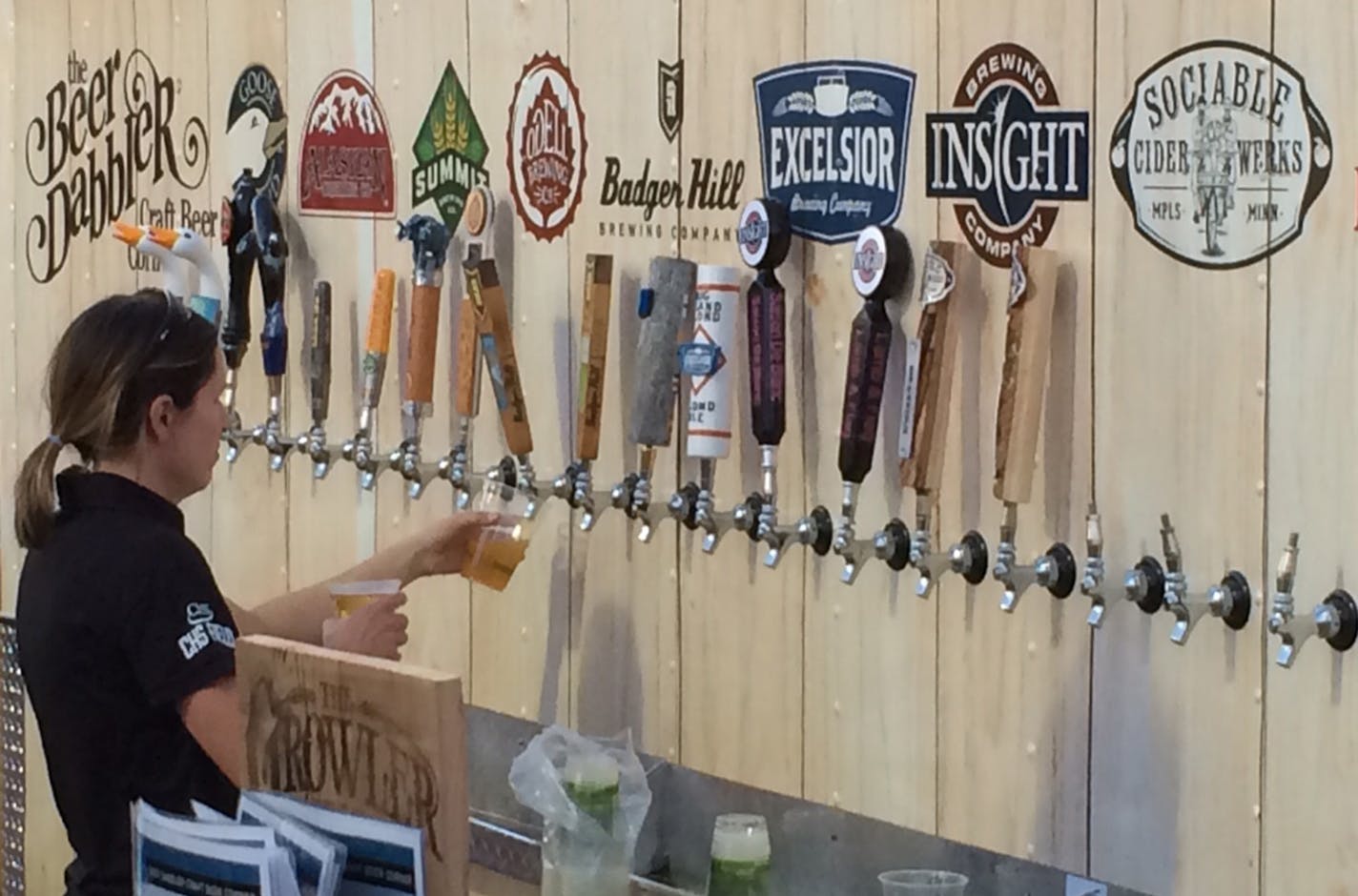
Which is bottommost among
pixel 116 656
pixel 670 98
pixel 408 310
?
pixel 116 656

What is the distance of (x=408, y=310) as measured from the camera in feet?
10.4

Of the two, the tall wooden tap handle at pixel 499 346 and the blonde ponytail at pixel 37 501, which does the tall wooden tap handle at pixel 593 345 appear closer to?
the tall wooden tap handle at pixel 499 346

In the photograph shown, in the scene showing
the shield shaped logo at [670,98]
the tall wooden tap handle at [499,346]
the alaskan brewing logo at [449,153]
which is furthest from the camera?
the alaskan brewing logo at [449,153]

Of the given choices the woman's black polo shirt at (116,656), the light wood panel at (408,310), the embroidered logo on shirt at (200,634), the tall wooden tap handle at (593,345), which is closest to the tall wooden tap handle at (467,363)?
the light wood panel at (408,310)

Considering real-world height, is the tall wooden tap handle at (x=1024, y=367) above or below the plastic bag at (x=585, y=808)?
above

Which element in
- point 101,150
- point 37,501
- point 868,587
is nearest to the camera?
point 37,501

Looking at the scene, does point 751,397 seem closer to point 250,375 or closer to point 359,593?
point 359,593

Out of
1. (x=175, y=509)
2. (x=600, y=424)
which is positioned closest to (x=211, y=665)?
(x=175, y=509)

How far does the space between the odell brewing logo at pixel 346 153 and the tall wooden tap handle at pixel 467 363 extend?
0.33 m

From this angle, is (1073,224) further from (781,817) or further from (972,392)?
(781,817)

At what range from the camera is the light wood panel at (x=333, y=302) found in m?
3.27

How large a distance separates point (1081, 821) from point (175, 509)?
1.10 m

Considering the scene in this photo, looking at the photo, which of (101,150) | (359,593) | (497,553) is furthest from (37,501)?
(101,150)

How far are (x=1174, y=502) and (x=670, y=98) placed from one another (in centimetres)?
93
